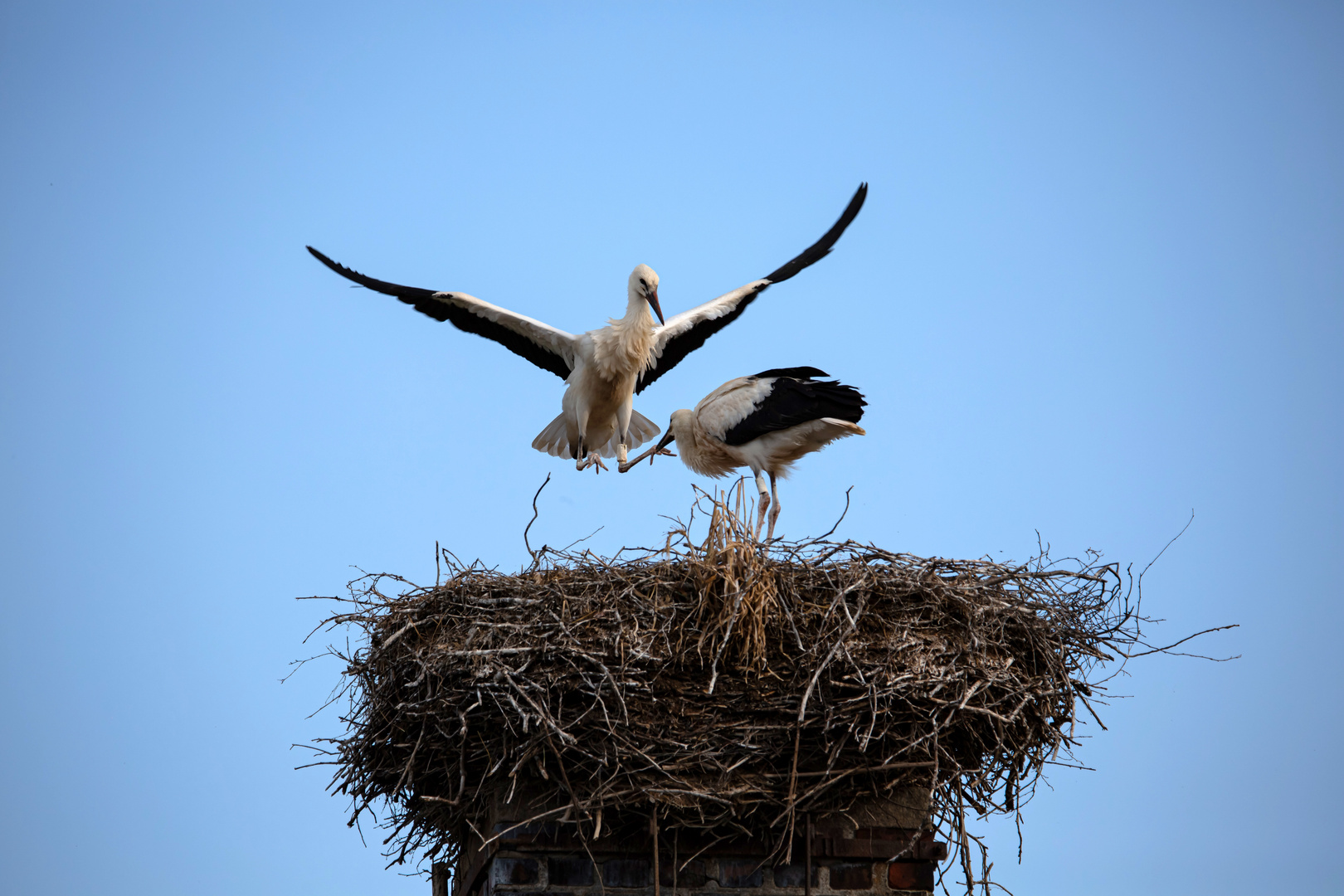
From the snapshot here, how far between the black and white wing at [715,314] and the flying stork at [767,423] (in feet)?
3.02

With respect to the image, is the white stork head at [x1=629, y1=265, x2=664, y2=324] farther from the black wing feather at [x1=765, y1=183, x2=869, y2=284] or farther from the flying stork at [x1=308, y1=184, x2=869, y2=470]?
the black wing feather at [x1=765, y1=183, x2=869, y2=284]

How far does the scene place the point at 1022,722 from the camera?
4.62 metres

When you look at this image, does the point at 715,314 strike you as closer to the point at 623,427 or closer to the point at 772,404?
the point at 623,427

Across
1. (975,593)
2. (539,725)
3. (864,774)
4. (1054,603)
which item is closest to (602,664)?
(539,725)

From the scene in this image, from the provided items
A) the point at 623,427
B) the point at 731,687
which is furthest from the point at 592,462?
the point at 731,687

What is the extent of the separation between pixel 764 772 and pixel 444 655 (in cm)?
120

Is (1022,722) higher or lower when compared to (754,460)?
lower

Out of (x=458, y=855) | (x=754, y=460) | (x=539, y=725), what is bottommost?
(x=458, y=855)

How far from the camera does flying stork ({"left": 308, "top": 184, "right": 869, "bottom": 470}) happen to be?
785 centimetres

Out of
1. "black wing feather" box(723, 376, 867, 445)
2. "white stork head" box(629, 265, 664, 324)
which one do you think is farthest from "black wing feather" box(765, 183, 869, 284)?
"black wing feather" box(723, 376, 867, 445)

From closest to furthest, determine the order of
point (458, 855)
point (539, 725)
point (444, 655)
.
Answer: point (539, 725) → point (444, 655) → point (458, 855)

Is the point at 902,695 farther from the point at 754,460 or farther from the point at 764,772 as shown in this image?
the point at 754,460

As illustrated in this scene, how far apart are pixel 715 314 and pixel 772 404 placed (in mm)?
1687

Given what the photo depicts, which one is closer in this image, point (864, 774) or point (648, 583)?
point (864, 774)
